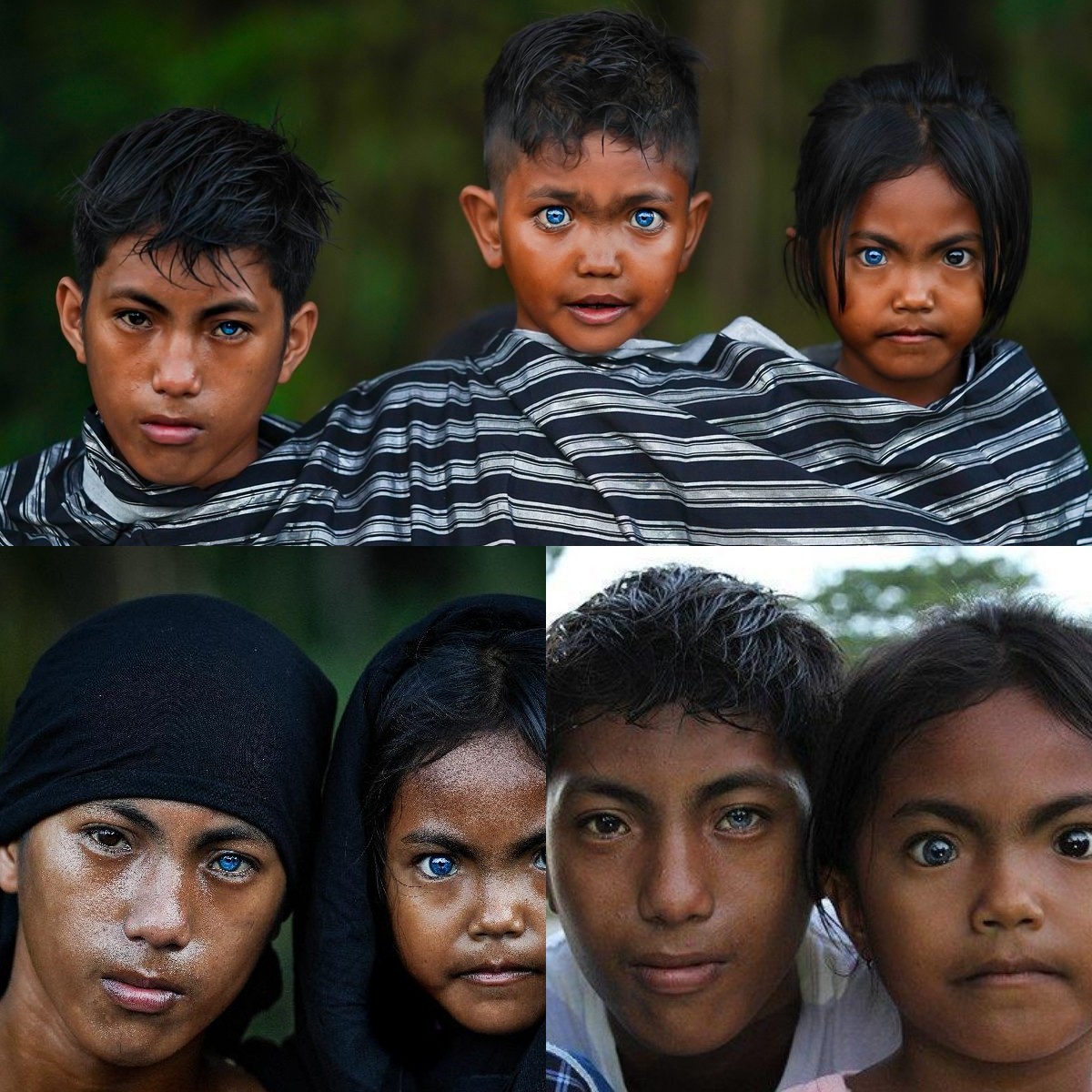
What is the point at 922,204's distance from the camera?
6.03 feet

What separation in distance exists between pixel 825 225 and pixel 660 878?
0.81m

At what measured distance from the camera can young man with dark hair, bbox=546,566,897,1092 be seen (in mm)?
1671

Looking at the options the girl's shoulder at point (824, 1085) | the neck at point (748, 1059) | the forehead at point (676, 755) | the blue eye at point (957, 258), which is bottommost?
the girl's shoulder at point (824, 1085)

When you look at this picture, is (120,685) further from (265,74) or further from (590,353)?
(265,74)

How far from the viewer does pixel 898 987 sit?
165 centimetres

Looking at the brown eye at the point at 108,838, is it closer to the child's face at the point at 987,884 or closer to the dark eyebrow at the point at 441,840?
the dark eyebrow at the point at 441,840

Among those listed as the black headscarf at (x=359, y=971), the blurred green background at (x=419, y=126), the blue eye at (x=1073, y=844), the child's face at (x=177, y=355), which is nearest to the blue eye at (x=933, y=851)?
the blue eye at (x=1073, y=844)

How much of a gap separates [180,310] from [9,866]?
0.65 m

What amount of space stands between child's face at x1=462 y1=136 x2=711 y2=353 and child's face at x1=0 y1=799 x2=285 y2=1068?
0.72m

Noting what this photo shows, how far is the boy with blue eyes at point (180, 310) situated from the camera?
179 cm

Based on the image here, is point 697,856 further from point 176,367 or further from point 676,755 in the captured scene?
point 176,367

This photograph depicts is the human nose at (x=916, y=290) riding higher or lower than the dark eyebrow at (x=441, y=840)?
higher

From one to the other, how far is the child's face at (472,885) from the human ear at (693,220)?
0.68m

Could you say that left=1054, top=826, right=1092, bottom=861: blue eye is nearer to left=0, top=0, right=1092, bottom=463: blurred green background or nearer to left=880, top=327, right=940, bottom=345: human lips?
left=880, top=327, right=940, bottom=345: human lips
